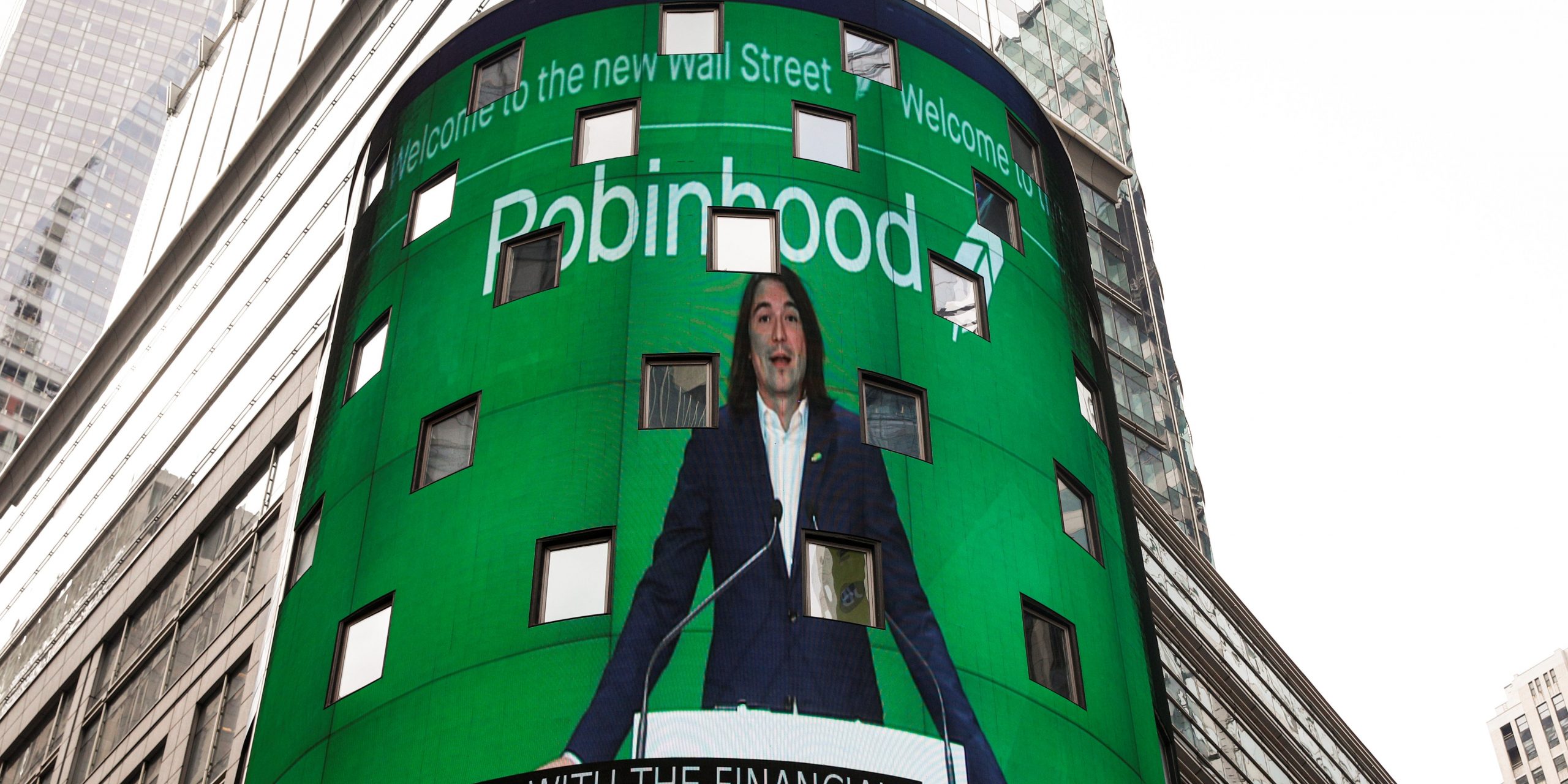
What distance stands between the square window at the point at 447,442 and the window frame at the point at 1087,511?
9637 mm

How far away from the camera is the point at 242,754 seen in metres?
29.5

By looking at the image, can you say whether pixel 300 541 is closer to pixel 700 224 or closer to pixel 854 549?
pixel 700 224

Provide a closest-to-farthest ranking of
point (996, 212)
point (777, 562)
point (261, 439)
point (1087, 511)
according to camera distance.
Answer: point (777, 562) < point (1087, 511) < point (996, 212) < point (261, 439)

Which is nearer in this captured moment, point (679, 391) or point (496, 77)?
point (679, 391)

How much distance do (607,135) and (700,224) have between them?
137 inches

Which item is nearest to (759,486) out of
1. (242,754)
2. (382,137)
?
(242,754)

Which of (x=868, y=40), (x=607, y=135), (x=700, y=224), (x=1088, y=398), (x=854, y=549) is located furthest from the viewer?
(x=868, y=40)

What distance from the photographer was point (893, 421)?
85.8 feet

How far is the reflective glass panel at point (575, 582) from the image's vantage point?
76.6 ft

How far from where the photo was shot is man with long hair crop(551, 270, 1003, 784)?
22203 millimetres

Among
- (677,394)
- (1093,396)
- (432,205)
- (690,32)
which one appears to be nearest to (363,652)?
(677,394)

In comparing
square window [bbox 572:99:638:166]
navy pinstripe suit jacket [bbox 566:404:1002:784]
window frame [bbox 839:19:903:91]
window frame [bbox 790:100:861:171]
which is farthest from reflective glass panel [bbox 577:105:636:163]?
navy pinstripe suit jacket [bbox 566:404:1002:784]

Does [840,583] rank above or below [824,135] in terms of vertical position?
below
